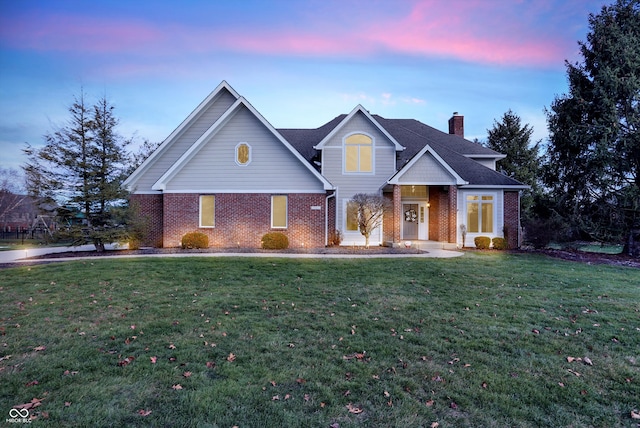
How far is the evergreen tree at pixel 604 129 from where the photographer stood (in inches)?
566

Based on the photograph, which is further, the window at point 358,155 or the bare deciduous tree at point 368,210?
the window at point 358,155

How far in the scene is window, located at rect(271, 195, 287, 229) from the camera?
1526cm

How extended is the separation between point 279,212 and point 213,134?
191 inches

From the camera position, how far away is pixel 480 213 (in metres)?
17.2

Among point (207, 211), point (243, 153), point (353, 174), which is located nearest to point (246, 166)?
point (243, 153)

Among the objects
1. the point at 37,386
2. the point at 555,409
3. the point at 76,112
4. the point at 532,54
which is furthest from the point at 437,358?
the point at 532,54

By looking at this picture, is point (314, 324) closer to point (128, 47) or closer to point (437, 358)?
point (437, 358)

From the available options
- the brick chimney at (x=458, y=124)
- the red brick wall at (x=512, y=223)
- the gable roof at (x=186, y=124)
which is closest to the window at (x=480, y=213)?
the red brick wall at (x=512, y=223)

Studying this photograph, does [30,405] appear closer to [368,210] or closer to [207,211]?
[207,211]

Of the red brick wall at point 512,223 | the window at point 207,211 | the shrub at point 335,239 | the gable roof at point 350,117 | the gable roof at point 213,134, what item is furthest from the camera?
the red brick wall at point 512,223

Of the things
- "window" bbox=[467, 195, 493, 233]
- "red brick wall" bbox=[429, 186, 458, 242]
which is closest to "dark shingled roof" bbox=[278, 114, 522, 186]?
"window" bbox=[467, 195, 493, 233]

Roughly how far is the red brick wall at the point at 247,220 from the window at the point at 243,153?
64.0 inches

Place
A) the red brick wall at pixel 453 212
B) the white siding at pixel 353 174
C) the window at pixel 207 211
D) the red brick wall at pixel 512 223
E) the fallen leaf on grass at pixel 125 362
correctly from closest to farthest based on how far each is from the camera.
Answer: the fallen leaf on grass at pixel 125 362
the window at pixel 207 211
the red brick wall at pixel 453 212
the white siding at pixel 353 174
the red brick wall at pixel 512 223

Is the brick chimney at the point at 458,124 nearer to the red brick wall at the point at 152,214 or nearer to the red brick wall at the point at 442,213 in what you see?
the red brick wall at the point at 442,213
